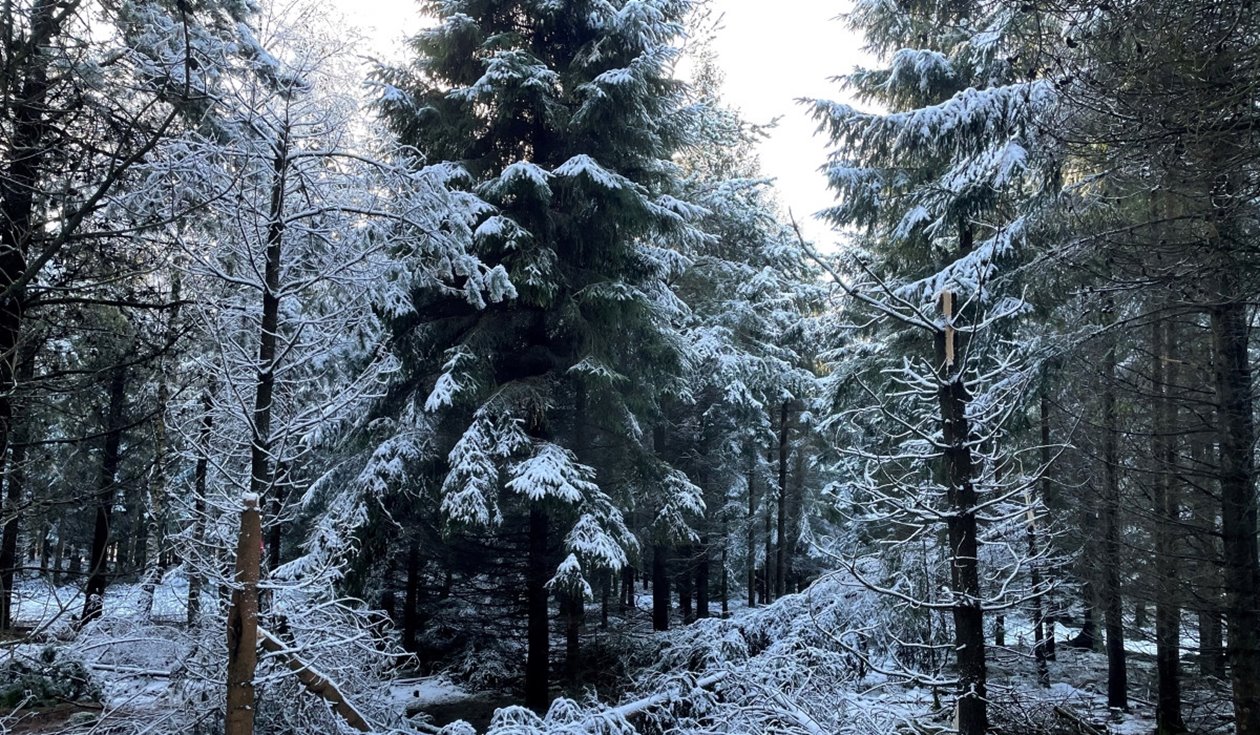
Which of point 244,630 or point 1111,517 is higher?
point 1111,517

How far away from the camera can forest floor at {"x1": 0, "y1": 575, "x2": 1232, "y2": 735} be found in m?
4.52

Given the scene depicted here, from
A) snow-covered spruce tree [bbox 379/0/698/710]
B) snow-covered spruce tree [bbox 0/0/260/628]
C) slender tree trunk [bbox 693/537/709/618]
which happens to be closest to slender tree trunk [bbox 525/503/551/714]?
snow-covered spruce tree [bbox 379/0/698/710]

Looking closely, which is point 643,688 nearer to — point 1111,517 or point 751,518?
point 1111,517

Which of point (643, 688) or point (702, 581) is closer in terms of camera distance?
point (643, 688)

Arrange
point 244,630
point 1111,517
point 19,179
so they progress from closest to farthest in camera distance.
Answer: point 244,630 → point 19,179 → point 1111,517

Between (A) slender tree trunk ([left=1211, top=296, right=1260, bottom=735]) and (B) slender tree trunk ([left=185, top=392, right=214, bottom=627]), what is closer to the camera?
(B) slender tree trunk ([left=185, top=392, right=214, bottom=627])

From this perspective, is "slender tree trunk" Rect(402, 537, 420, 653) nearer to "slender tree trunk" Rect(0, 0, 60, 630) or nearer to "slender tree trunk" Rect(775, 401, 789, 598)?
"slender tree trunk" Rect(0, 0, 60, 630)

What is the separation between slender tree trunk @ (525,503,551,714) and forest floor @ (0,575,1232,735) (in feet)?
2.17

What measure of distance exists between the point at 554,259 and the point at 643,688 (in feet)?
19.8

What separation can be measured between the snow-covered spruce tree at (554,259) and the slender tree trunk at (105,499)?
3476mm

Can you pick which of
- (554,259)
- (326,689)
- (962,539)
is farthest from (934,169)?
(326,689)

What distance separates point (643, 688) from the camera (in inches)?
328

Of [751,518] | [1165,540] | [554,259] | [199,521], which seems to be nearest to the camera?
[199,521]

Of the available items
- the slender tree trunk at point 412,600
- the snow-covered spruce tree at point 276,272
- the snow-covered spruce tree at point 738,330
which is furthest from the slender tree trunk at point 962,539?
the snow-covered spruce tree at point 738,330
